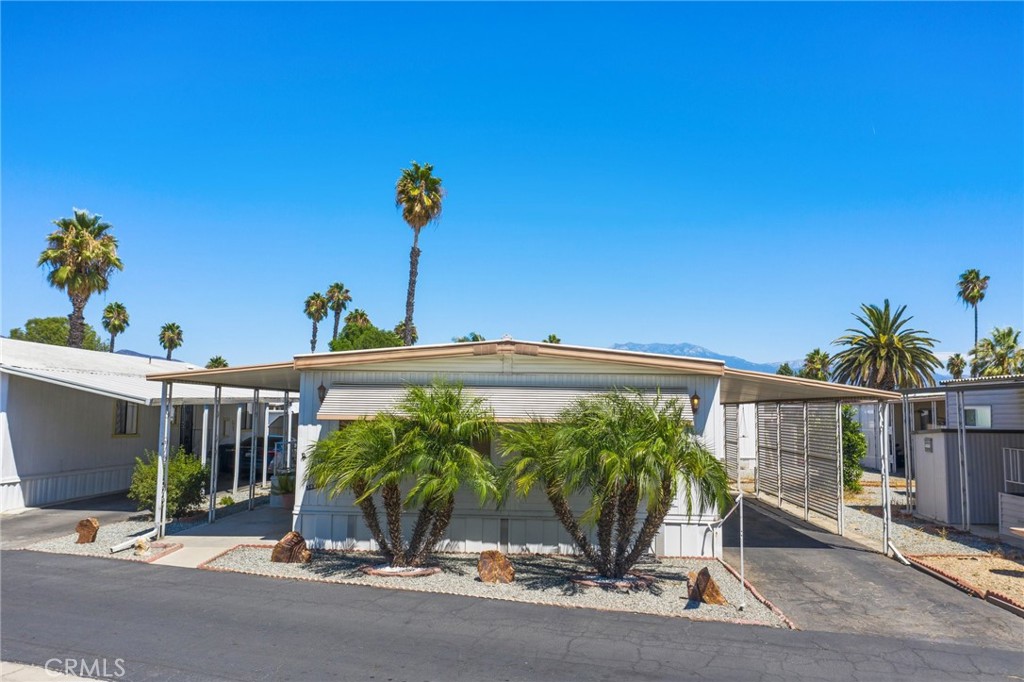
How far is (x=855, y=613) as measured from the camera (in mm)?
8180

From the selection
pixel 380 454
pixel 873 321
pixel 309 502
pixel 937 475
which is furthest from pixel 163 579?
pixel 873 321

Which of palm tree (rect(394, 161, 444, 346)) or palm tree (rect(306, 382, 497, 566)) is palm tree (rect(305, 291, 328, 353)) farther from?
palm tree (rect(306, 382, 497, 566))

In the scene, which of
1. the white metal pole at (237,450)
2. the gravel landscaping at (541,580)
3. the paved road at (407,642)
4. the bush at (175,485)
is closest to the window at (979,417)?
the gravel landscaping at (541,580)

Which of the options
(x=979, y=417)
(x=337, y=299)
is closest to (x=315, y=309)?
(x=337, y=299)

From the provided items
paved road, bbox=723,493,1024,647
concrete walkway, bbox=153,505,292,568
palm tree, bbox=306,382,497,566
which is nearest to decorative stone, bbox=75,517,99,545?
concrete walkway, bbox=153,505,292,568

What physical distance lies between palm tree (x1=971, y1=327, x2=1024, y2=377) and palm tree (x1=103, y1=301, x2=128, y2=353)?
58.7m

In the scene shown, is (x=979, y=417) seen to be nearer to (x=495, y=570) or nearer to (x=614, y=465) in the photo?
(x=614, y=465)

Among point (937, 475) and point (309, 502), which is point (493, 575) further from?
point (937, 475)

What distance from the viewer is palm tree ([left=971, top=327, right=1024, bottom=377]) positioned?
38344 mm

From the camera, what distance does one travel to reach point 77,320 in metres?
26.6

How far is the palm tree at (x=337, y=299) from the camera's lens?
48500mm

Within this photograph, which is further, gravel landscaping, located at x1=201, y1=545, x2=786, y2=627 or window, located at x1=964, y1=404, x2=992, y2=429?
window, located at x1=964, y1=404, x2=992, y2=429

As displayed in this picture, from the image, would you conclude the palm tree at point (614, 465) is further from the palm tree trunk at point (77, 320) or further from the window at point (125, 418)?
the palm tree trunk at point (77, 320)

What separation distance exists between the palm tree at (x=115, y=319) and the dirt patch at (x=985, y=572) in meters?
54.3
